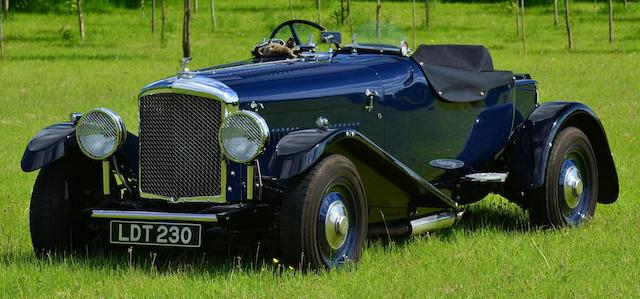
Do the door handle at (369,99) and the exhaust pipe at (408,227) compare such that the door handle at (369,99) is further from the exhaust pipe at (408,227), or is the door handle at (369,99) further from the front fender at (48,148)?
the front fender at (48,148)

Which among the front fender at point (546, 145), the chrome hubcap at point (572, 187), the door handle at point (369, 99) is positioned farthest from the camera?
the chrome hubcap at point (572, 187)

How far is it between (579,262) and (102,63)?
18617 millimetres

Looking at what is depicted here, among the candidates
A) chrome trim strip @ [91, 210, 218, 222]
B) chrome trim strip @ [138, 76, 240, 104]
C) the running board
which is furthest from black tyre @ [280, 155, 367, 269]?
the running board

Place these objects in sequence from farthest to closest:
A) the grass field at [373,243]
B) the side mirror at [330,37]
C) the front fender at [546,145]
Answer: the front fender at [546,145], the side mirror at [330,37], the grass field at [373,243]

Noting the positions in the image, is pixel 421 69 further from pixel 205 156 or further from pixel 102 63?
pixel 102 63

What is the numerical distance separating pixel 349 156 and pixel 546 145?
1.78m

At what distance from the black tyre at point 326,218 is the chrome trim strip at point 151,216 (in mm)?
435

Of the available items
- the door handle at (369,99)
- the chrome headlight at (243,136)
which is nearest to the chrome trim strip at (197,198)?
the chrome headlight at (243,136)

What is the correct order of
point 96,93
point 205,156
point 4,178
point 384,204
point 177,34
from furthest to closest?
point 177,34
point 96,93
point 4,178
point 384,204
point 205,156

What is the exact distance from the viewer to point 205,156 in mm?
6703

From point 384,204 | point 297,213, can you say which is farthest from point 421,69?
point 297,213

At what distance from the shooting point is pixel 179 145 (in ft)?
22.2

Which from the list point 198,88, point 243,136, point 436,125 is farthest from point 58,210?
point 436,125

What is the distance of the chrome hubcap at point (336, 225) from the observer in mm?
6453
